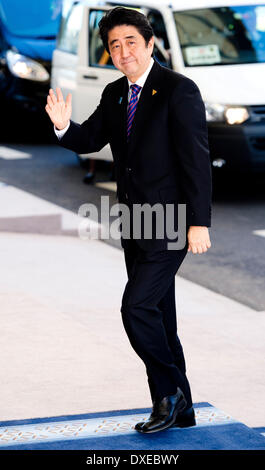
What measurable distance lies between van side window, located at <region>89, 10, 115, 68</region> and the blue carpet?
676cm

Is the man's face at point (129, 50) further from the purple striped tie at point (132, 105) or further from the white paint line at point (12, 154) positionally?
the white paint line at point (12, 154)

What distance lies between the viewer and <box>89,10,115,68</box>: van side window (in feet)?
36.6

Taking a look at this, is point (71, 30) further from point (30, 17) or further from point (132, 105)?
point (132, 105)

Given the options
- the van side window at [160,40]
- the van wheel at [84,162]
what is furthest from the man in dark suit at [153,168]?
the van wheel at [84,162]

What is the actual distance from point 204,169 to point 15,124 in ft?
35.5

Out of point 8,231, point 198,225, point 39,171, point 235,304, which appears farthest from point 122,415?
point 39,171

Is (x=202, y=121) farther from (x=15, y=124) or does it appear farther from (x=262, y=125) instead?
(x=15, y=124)

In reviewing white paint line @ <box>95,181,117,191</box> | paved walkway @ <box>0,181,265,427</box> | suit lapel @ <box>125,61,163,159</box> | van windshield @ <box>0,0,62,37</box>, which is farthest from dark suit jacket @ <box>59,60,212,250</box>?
van windshield @ <box>0,0,62,37</box>

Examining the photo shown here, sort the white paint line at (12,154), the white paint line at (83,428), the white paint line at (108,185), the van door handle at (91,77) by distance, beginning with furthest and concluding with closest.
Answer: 1. the white paint line at (12,154)
2. the white paint line at (108,185)
3. the van door handle at (91,77)
4. the white paint line at (83,428)

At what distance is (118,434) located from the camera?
15.0 feet

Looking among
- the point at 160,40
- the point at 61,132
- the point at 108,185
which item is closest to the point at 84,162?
the point at 108,185

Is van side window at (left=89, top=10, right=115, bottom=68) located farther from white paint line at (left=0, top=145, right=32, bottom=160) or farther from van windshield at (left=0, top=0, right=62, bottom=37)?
van windshield at (left=0, top=0, right=62, bottom=37)

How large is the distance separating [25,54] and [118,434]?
10299 millimetres

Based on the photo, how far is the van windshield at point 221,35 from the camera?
10.6 meters
